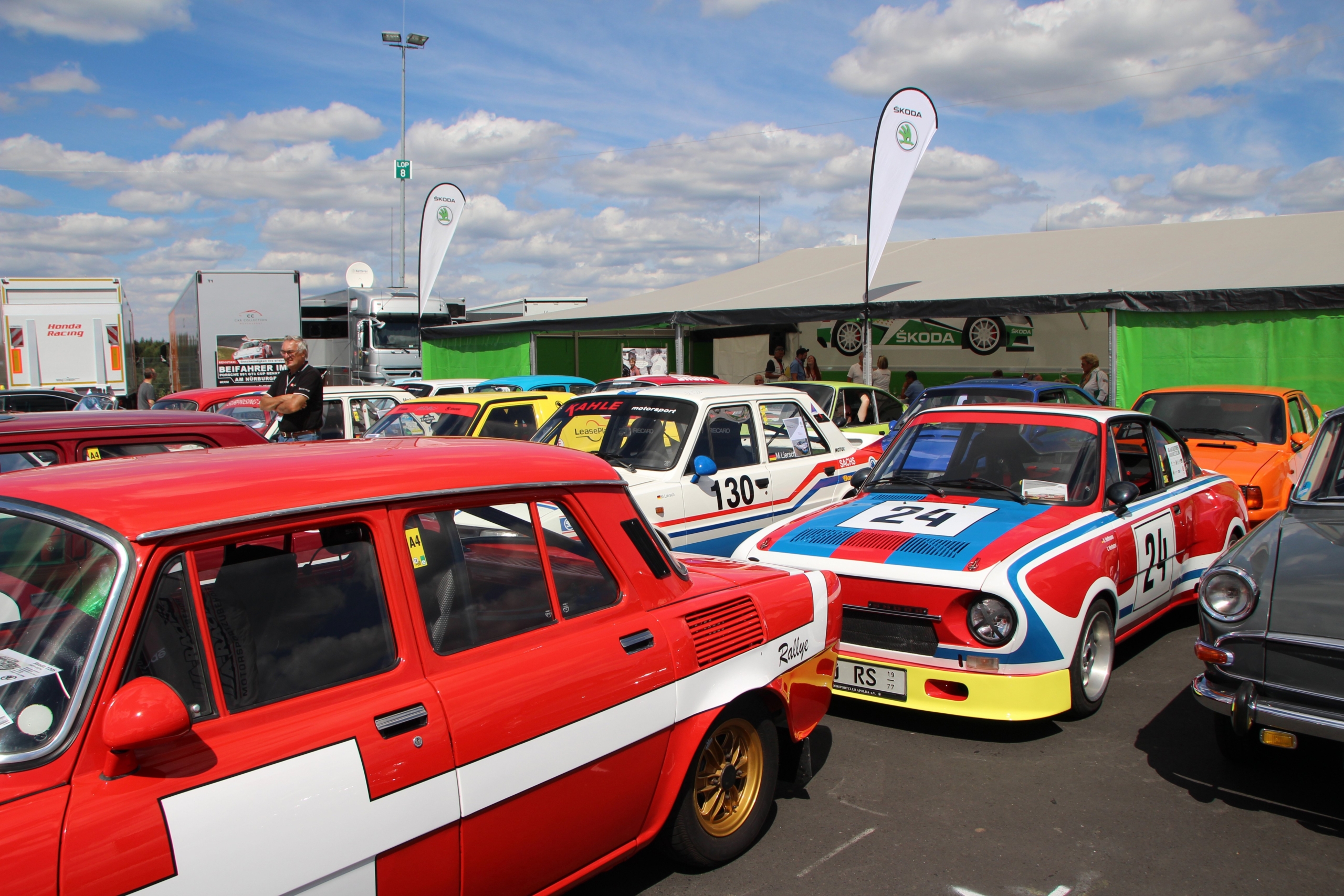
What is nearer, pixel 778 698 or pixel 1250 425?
pixel 778 698

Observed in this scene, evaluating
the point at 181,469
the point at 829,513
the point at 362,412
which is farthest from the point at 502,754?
the point at 362,412

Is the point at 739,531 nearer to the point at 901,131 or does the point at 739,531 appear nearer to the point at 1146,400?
the point at 1146,400

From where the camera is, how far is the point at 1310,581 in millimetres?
3898

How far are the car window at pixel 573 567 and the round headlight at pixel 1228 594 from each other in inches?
104

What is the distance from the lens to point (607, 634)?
2967mm

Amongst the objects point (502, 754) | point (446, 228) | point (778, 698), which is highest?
point (446, 228)

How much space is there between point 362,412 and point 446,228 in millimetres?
13442

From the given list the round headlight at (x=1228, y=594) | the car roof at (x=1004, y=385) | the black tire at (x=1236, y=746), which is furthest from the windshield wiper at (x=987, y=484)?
the car roof at (x=1004, y=385)

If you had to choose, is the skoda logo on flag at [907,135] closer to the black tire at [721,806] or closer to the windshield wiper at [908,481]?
the windshield wiper at [908,481]

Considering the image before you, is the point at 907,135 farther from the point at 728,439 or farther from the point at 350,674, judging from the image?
the point at 350,674

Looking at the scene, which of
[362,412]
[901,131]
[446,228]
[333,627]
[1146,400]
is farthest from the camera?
[446,228]

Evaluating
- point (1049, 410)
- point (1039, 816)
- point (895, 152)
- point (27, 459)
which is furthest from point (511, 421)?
point (895, 152)

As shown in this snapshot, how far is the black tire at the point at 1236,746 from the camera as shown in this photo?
4.31 m

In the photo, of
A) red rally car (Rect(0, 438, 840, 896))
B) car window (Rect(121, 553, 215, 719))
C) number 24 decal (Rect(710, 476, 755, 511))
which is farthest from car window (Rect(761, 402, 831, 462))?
car window (Rect(121, 553, 215, 719))
